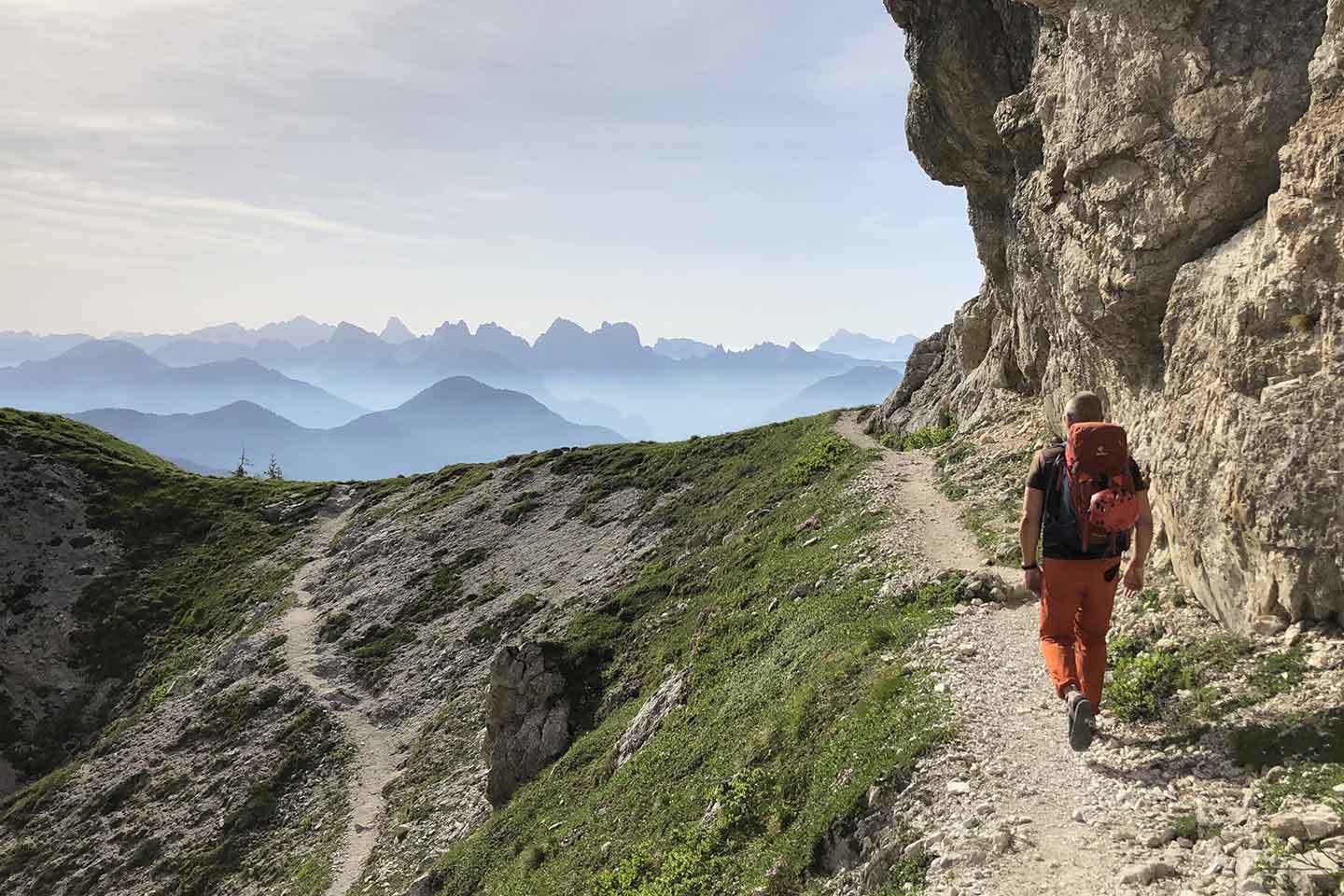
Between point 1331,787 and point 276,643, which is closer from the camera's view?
point 1331,787

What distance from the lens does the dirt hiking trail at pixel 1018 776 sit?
A: 8.88 metres

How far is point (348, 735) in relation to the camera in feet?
151

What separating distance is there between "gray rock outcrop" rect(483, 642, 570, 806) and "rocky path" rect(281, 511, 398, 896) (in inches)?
293

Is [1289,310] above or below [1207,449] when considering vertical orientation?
above

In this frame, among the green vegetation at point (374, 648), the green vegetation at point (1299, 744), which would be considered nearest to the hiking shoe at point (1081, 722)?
the green vegetation at point (1299, 744)

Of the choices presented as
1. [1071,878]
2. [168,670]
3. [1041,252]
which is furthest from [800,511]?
[168,670]

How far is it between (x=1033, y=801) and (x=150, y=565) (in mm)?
91244

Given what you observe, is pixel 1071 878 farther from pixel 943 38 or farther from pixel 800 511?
pixel 943 38

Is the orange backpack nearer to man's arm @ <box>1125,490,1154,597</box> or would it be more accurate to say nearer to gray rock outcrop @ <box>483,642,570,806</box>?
man's arm @ <box>1125,490,1154,597</box>

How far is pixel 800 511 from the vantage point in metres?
36.4

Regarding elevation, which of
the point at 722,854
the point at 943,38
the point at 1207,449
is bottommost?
the point at 722,854

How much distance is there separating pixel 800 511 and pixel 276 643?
148ft

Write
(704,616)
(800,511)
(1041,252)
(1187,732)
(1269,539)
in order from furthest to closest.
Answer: (800,511) → (704,616) → (1041,252) → (1269,539) → (1187,732)

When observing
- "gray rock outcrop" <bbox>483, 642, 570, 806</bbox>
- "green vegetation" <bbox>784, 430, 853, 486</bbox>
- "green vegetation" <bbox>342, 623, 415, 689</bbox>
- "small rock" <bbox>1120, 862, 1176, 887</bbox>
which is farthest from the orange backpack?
"green vegetation" <bbox>342, 623, 415, 689</bbox>
